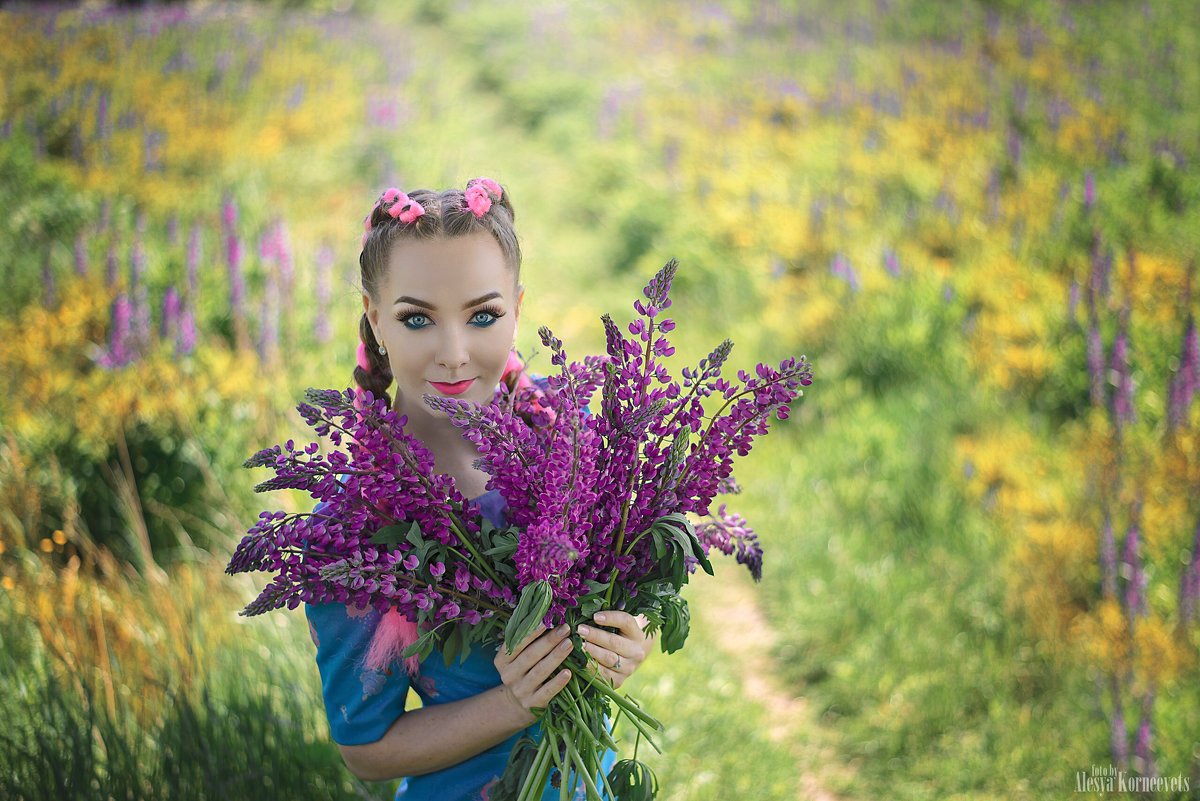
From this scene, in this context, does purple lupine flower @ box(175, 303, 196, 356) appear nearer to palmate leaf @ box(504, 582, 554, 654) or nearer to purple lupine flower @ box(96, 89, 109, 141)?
purple lupine flower @ box(96, 89, 109, 141)

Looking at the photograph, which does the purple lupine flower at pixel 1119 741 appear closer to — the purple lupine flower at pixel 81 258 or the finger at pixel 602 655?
the finger at pixel 602 655

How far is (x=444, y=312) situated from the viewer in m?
1.49

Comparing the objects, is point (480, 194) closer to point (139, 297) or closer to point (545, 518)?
point (545, 518)

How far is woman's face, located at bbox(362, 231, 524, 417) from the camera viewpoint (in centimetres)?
147

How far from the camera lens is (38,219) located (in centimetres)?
519

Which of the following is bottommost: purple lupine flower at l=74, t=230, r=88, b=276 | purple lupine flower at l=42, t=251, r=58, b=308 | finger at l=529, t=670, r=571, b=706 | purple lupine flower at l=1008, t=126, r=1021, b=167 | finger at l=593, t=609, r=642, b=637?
finger at l=529, t=670, r=571, b=706

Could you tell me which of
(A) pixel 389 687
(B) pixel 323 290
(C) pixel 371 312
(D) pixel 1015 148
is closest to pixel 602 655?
(A) pixel 389 687

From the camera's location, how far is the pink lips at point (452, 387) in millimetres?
1517

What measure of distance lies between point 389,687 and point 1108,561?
282cm

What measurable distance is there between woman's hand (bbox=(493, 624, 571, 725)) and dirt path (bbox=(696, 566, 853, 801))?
2106 mm

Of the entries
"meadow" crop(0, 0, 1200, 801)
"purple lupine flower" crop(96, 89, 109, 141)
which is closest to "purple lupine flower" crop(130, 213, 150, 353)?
"meadow" crop(0, 0, 1200, 801)

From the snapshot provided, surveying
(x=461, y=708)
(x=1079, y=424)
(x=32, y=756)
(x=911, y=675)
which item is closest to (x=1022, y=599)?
(x=911, y=675)

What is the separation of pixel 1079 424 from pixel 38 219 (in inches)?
224

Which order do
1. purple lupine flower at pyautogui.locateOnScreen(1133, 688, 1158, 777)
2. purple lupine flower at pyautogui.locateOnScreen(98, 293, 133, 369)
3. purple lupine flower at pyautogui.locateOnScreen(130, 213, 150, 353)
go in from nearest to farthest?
purple lupine flower at pyautogui.locateOnScreen(1133, 688, 1158, 777) → purple lupine flower at pyautogui.locateOnScreen(98, 293, 133, 369) → purple lupine flower at pyautogui.locateOnScreen(130, 213, 150, 353)
